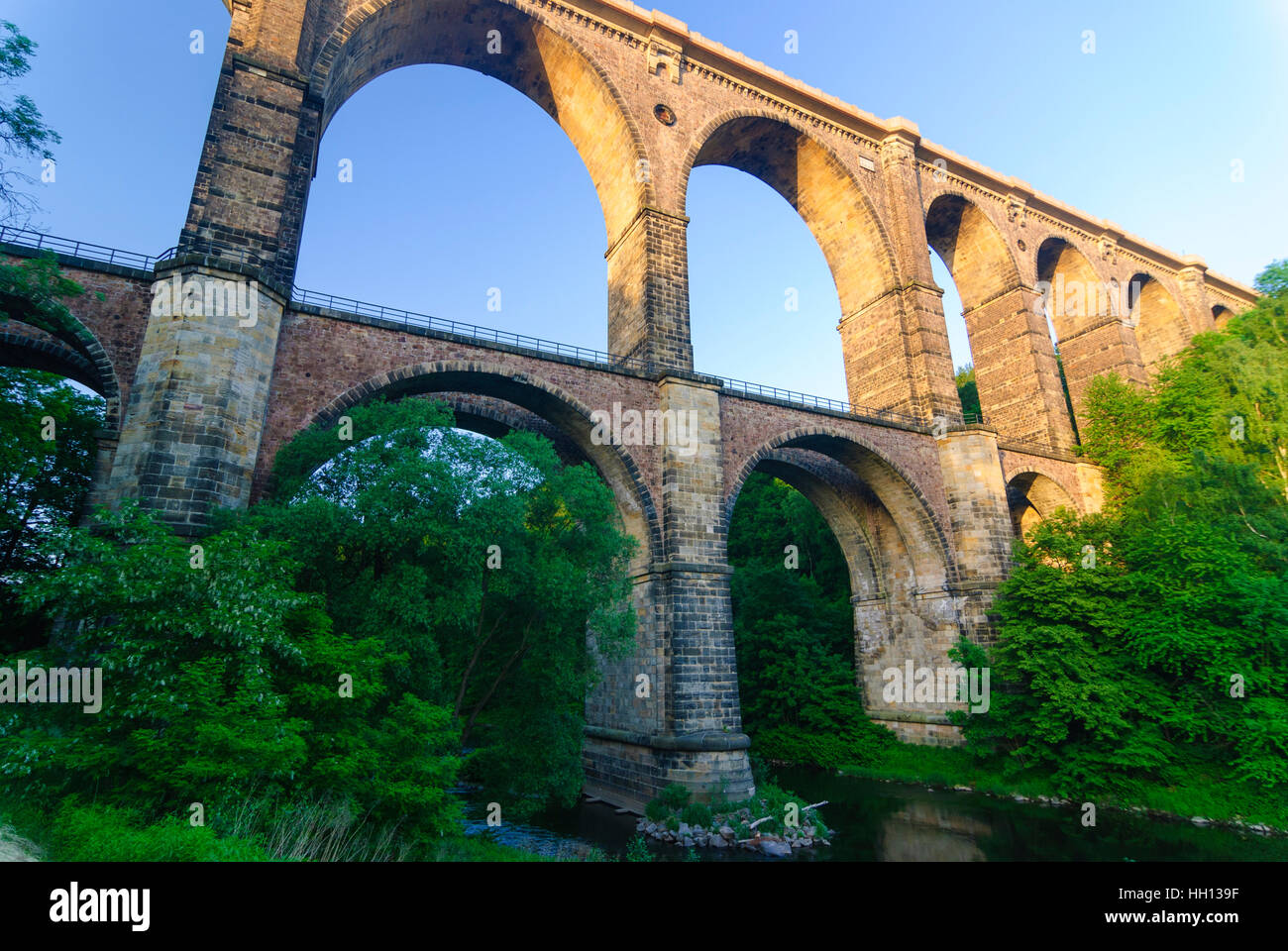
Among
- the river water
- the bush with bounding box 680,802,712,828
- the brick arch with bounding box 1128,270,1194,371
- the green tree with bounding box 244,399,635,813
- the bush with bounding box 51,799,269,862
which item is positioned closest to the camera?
the bush with bounding box 51,799,269,862

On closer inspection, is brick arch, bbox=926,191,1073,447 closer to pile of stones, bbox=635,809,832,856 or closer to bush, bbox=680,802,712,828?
pile of stones, bbox=635,809,832,856

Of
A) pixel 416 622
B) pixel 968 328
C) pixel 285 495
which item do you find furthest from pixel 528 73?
pixel 968 328

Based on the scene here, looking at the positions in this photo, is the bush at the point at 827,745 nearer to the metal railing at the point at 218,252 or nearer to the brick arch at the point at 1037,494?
the brick arch at the point at 1037,494

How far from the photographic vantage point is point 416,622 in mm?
10852

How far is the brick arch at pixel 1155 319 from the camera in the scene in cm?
3719

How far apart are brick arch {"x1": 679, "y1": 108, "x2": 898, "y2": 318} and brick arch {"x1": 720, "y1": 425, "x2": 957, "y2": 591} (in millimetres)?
7785

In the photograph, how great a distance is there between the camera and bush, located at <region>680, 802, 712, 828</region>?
14.7 meters

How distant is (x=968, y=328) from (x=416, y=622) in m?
31.6

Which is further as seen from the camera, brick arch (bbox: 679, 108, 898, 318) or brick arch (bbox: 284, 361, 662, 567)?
brick arch (bbox: 679, 108, 898, 318)

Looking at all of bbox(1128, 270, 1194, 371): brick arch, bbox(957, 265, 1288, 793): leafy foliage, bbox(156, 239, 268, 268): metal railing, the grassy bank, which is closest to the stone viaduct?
bbox(156, 239, 268, 268): metal railing

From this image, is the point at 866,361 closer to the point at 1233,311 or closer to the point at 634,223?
the point at 634,223

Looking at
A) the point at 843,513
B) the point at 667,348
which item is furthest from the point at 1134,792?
the point at 667,348

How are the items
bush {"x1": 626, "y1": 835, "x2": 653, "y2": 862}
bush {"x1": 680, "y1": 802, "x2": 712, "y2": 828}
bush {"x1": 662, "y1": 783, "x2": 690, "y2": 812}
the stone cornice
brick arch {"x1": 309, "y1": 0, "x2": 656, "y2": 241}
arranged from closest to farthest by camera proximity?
bush {"x1": 626, "y1": 835, "x2": 653, "y2": 862} < bush {"x1": 680, "y1": 802, "x2": 712, "y2": 828} < bush {"x1": 662, "y1": 783, "x2": 690, "y2": 812} < brick arch {"x1": 309, "y1": 0, "x2": 656, "y2": 241} < the stone cornice
